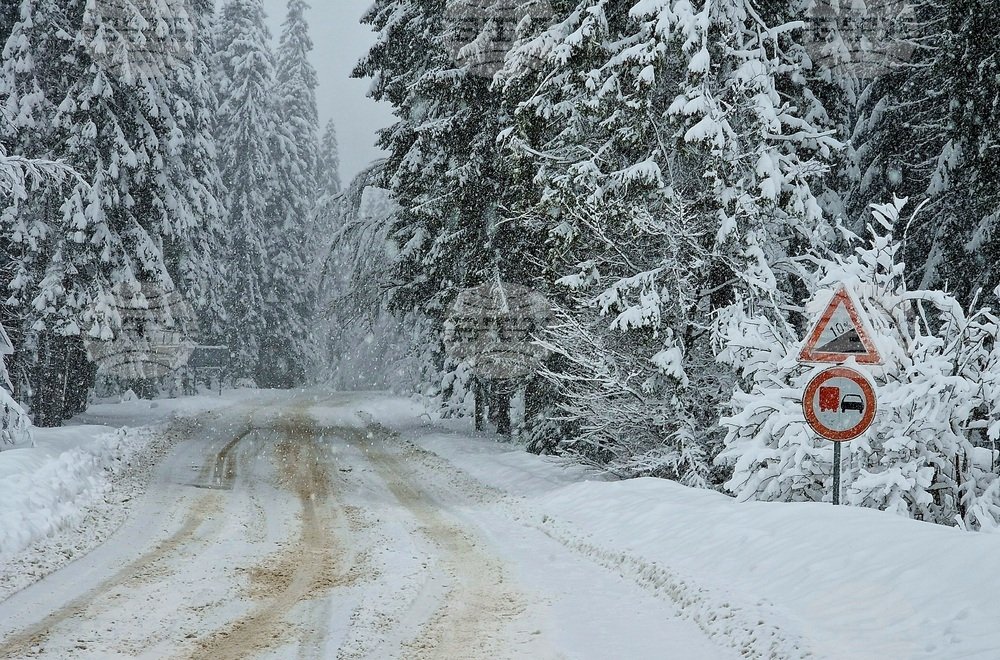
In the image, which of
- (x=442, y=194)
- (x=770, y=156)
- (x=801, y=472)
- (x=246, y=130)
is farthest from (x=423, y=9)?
(x=246, y=130)

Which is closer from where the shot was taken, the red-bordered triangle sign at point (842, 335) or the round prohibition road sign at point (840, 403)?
the round prohibition road sign at point (840, 403)

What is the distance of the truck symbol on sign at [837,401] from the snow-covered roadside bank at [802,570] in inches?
36.5

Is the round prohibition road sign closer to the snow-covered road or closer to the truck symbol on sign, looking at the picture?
the truck symbol on sign

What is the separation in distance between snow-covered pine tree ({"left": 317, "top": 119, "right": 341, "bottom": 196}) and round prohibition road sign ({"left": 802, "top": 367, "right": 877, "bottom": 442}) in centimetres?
6054

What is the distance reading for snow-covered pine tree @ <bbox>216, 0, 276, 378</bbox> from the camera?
4388cm

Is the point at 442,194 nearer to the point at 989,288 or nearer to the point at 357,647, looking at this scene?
the point at 989,288

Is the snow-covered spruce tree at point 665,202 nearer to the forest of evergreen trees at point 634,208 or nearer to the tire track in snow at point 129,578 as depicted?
the forest of evergreen trees at point 634,208

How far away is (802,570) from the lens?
6.25 m

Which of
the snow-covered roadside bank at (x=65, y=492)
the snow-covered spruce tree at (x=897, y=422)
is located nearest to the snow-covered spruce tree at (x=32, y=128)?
the snow-covered roadside bank at (x=65, y=492)

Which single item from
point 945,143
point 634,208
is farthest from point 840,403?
point 945,143

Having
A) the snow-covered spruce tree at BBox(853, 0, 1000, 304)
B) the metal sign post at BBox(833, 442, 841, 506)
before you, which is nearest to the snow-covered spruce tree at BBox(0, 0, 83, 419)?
the metal sign post at BBox(833, 442, 841, 506)

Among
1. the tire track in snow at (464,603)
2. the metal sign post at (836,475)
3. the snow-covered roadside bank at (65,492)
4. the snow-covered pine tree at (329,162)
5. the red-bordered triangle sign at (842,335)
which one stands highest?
the snow-covered pine tree at (329,162)

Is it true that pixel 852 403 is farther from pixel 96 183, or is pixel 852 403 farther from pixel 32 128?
pixel 32 128

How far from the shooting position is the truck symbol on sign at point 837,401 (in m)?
7.05
